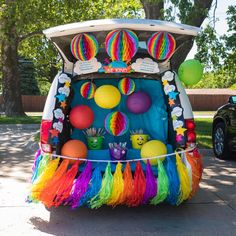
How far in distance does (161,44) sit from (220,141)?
4782 mm

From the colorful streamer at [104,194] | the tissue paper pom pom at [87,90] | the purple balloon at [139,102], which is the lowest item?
the colorful streamer at [104,194]

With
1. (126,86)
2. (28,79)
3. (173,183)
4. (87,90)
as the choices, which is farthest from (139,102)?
(28,79)

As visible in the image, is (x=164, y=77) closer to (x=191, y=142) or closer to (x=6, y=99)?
(x=191, y=142)

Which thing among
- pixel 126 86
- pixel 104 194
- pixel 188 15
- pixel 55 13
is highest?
pixel 55 13

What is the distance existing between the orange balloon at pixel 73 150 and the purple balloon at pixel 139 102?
1151 mm

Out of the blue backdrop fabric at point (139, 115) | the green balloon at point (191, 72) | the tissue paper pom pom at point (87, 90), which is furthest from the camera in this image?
the blue backdrop fabric at point (139, 115)

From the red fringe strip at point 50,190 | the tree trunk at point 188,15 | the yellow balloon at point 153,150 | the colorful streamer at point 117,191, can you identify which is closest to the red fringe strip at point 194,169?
the yellow balloon at point 153,150

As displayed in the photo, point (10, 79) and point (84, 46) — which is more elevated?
point (84, 46)

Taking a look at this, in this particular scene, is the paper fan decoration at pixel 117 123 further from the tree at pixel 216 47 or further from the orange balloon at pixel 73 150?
A: the tree at pixel 216 47

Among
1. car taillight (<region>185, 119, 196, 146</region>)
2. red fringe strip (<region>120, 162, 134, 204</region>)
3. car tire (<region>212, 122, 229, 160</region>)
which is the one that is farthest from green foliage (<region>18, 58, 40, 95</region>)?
red fringe strip (<region>120, 162, 134, 204</region>)

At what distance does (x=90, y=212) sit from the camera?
5684mm

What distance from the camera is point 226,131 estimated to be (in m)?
9.49

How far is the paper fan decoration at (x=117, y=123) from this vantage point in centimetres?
653

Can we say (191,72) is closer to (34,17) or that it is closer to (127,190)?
(127,190)
